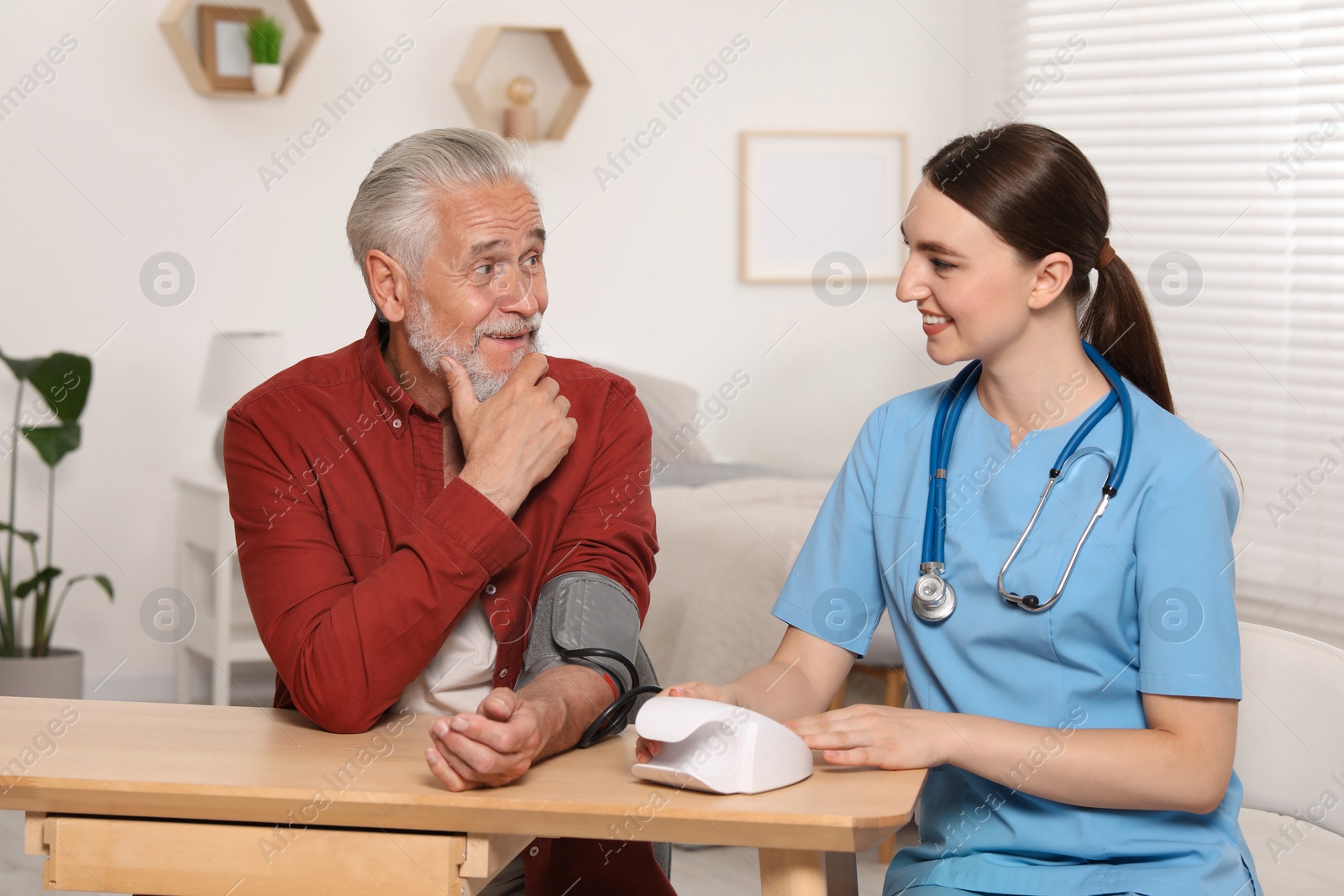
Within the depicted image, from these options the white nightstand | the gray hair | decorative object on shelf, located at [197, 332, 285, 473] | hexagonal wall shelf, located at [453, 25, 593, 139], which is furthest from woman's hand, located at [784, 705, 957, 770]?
hexagonal wall shelf, located at [453, 25, 593, 139]

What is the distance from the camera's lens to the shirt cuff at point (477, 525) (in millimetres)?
1251

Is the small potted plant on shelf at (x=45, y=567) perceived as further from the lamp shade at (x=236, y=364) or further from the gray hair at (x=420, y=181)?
the gray hair at (x=420, y=181)

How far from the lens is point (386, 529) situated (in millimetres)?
1397

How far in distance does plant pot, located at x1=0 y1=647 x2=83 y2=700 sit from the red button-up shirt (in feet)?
7.54

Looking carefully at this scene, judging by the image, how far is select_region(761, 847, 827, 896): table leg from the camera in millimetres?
971

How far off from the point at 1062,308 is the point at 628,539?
54 cm

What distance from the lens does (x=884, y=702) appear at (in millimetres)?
2750

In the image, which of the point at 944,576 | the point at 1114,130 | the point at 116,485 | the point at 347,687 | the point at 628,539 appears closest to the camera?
the point at 347,687

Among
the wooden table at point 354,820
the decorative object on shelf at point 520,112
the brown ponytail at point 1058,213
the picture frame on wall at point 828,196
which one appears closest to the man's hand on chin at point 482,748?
the wooden table at point 354,820

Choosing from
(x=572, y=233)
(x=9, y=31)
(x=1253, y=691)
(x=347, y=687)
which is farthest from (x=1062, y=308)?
(x=9, y=31)

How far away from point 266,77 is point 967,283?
290 centimetres

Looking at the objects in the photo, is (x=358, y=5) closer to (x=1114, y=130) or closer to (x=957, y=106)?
(x=957, y=106)

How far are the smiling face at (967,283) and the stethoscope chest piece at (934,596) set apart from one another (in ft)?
0.73

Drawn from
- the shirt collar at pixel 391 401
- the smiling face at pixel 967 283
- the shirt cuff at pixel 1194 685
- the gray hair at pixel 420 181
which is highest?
the gray hair at pixel 420 181
